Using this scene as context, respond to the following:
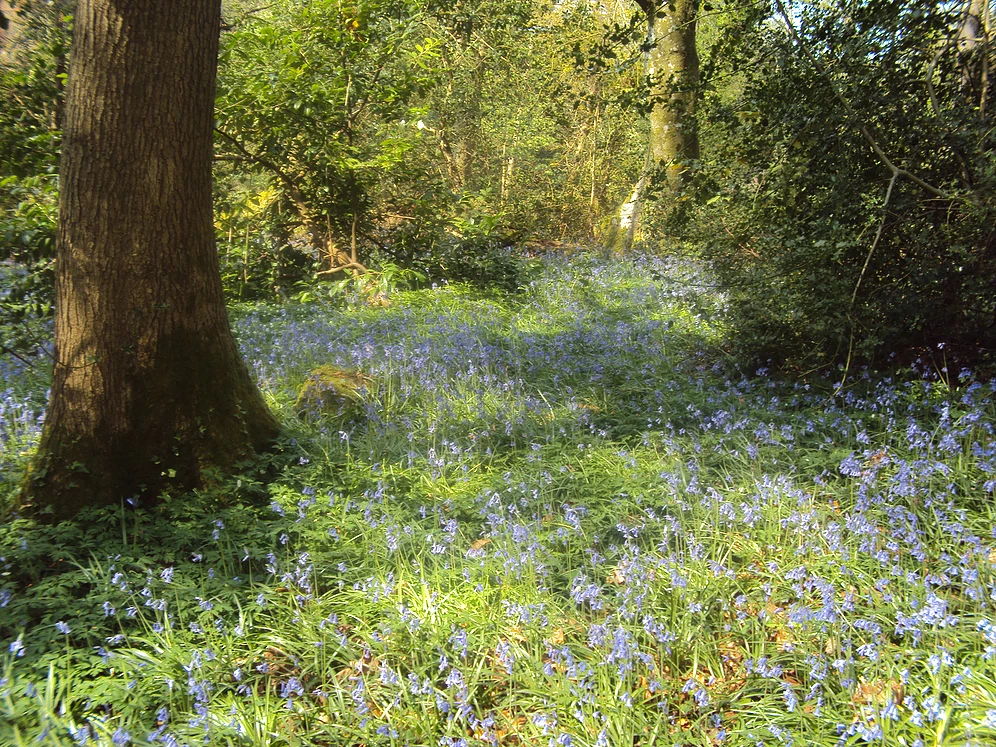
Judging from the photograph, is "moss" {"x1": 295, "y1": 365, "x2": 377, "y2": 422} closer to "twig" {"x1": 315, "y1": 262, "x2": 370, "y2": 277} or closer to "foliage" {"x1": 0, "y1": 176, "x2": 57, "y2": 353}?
"foliage" {"x1": 0, "y1": 176, "x2": 57, "y2": 353}

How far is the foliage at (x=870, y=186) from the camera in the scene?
15.9 feet

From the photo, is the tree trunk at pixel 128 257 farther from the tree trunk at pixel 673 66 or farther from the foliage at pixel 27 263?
the tree trunk at pixel 673 66

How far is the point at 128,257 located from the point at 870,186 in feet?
15.5

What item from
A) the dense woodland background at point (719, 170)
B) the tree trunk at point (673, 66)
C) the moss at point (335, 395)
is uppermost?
the tree trunk at point (673, 66)

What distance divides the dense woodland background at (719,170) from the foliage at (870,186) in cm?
2

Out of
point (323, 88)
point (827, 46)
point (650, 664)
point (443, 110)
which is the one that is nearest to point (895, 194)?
point (827, 46)

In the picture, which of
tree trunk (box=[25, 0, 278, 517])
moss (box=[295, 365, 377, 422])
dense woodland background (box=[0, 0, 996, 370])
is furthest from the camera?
moss (box=[295, 365, 377, 422])

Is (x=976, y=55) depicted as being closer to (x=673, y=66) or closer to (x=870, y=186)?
(x=870, y=186)

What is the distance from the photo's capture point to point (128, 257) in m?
3.66

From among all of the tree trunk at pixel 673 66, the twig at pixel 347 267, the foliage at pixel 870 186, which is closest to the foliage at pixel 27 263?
the twig at pixel 347 267

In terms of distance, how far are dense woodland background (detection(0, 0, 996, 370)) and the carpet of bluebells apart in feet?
2.33

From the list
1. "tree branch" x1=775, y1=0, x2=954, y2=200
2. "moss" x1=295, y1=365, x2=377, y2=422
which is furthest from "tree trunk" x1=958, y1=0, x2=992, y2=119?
"moss" x1=295, y1=365, x2=377, y2=422

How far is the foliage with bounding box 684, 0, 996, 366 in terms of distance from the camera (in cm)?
483

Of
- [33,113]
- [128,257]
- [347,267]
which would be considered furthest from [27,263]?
[347,267]
